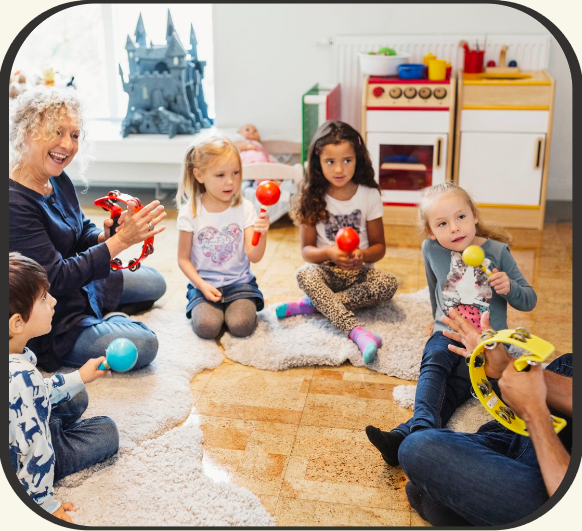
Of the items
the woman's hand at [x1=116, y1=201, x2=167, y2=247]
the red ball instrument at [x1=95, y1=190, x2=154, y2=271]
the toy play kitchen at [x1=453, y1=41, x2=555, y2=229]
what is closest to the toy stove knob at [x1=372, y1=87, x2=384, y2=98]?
the toy play kitchen at [x1=453, y1=41, x2=555, y2=229]

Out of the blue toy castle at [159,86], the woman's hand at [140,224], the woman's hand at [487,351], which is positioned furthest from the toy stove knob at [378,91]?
the woman's hand at [487,351]

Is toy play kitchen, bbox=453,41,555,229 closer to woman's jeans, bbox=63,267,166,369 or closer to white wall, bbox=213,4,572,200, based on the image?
white wall, bbox=213,4,572,200

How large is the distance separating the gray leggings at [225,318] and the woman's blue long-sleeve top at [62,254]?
292 mm

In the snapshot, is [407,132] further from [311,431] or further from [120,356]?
[120,356]

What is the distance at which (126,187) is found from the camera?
3.90m

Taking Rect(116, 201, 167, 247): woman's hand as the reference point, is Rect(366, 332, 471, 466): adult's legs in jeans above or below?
below

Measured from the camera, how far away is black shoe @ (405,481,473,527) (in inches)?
55.0

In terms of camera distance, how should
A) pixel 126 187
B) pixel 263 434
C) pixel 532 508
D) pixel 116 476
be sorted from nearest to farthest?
pixel 532 508
pixel 116 476
pixel 263 434
pixel 126 187

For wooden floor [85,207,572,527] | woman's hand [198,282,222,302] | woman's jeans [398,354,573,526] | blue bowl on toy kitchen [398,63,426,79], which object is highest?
blue bowl on toy kitchen [398,63,426,79]

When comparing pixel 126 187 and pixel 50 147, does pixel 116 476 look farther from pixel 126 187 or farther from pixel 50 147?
pixel 126 187

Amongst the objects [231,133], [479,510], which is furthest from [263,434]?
[231,133]

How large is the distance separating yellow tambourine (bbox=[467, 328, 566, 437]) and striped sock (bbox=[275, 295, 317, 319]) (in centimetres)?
90

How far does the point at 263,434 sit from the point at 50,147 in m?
0.89

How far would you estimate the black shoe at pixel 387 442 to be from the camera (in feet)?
5.08
